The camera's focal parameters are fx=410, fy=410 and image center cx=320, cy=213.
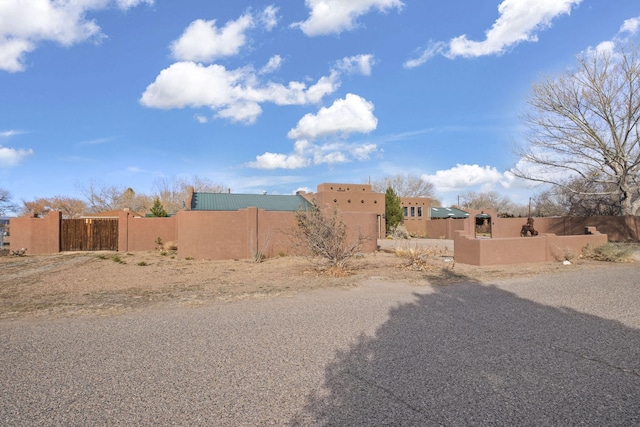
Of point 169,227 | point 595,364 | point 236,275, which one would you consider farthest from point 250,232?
point 595,364

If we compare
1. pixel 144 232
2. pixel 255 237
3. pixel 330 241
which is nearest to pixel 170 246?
pixel 144 232

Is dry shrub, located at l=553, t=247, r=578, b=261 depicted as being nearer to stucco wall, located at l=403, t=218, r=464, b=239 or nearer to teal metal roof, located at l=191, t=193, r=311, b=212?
teal metal roof, located at l=191, t=193, r=311, b=212

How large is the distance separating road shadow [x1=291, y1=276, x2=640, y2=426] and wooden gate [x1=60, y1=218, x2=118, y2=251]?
76.3 ft

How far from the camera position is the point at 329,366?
4.70 metres

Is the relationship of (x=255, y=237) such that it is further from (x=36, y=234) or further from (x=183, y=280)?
(x=36, y=234)

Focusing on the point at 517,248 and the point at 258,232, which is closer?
the point at 517,248

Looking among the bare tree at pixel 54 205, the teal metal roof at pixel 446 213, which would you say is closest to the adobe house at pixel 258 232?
the teal metal roof at pixel 446 213

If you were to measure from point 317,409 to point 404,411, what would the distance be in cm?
76

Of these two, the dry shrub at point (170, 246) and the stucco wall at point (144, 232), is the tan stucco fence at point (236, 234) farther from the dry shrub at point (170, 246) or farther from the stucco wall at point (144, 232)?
the stucco wall at point (144, 232)

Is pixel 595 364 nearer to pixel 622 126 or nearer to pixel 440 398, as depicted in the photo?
pixel 440 398

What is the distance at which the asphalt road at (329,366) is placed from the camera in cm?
356

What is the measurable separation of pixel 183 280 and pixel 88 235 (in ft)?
52.1

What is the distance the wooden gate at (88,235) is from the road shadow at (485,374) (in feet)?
76.3

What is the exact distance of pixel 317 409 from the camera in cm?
364
